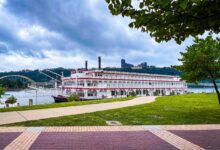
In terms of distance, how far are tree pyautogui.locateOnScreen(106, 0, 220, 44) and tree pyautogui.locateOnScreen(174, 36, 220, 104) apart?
1003 cm

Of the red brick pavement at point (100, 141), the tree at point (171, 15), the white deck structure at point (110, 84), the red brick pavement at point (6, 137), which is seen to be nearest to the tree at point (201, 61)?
the red brick pavement at point (100, 141)

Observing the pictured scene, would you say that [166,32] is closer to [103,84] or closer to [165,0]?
[165,0]

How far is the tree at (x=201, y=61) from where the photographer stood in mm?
17531

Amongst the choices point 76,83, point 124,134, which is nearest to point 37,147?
point 124,134

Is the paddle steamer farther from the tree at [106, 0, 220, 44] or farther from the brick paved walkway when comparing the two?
the tree at [106, 0, 220, 44]

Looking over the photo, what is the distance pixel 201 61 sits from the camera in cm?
1756

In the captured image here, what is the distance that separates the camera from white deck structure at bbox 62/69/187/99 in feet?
175

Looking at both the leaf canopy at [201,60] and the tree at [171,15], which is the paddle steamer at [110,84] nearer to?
the leaf canopy at [201,60]

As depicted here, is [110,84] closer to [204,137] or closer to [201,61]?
[201,61]

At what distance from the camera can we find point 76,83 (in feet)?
175

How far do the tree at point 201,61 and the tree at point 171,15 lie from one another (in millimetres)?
10034

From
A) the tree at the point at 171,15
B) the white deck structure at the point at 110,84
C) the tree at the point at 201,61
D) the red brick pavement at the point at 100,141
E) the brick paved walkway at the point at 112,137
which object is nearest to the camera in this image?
the tree at the point at 171,15

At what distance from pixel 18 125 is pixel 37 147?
4025 mm

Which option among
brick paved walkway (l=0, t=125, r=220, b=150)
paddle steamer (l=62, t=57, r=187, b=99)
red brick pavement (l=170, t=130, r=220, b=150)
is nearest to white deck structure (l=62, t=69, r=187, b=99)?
paddle steamer (l=62, t=57, r=187, b=99)
